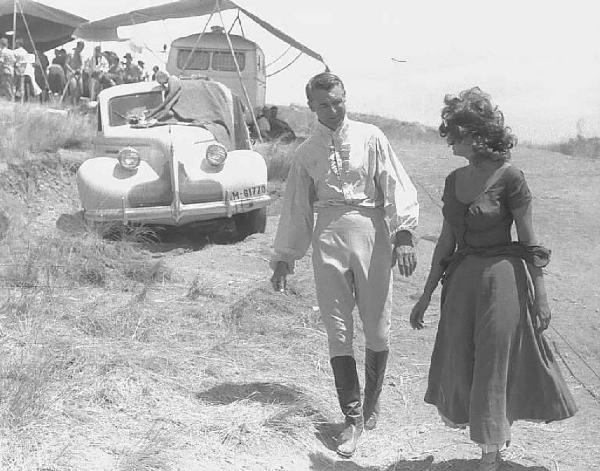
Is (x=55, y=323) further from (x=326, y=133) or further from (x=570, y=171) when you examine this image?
(x=570, y=171)

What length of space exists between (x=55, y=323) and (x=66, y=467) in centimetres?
198

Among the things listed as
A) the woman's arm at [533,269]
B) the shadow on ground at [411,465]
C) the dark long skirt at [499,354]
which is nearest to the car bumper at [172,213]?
the shadow on ground at [411,465]

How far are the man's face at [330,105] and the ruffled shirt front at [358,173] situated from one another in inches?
1.7

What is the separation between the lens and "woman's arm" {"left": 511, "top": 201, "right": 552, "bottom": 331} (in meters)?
3.63

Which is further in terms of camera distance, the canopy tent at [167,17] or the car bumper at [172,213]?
the canopy tent at [167,17]

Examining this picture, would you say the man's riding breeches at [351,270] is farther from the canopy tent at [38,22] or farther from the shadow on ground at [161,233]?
the canopy tent at [38,22]

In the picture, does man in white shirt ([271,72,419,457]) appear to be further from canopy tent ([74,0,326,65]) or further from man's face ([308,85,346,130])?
canopy tent ([74,0,326,65])

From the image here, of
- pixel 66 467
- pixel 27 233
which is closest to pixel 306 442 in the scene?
pixel 66 467

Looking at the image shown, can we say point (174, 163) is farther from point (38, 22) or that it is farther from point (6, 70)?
point (38, 22)

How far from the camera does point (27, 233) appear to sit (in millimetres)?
8781

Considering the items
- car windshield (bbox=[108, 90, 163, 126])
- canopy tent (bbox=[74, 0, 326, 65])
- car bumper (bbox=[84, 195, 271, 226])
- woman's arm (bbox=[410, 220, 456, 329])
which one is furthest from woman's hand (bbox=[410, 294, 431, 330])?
canopy tent (bbox=[74, 0, 326, 65])

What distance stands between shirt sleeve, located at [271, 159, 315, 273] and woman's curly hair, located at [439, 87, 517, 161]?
89cm

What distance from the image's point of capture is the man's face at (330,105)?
4.16 meters

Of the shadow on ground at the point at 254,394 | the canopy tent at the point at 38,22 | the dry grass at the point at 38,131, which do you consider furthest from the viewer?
the canopy tent at the point at 38,22
